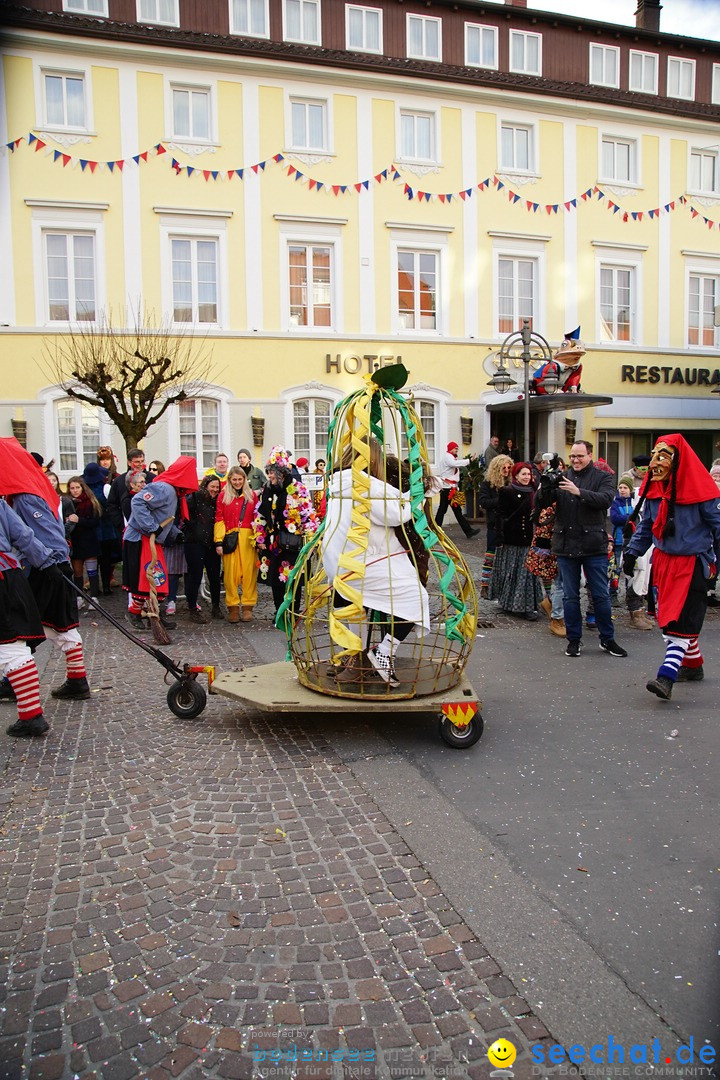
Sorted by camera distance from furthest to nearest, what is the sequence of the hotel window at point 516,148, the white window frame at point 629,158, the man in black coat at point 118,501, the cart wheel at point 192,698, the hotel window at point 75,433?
the white window frame at point 629,158, the hotel window at point 516,148, the hotel window at point 75,433, the man in black coat at point 118,501, the cart wheel at point 192,698

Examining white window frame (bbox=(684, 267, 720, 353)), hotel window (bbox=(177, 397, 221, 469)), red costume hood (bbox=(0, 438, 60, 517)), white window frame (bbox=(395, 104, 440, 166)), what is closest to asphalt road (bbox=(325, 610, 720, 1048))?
red costume hood (bbox=(0, 438, 60, 517))

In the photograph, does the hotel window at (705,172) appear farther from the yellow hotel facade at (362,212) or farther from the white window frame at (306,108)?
the white window frame at (306,108)

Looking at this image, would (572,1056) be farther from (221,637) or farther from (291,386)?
(291,386)

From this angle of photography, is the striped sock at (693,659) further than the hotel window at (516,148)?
No

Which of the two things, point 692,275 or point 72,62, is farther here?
point 692,275

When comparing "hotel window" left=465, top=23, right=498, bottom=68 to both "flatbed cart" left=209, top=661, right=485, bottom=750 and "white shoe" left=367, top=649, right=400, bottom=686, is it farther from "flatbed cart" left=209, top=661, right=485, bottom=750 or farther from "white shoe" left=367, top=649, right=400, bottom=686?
"flatbed cart" left=209, top=661, right=485, bottom=750

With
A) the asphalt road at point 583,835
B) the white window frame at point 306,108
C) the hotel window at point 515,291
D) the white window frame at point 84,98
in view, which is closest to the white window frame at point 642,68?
the hotel window at point 515,291

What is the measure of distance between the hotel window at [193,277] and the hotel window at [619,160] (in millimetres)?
10897

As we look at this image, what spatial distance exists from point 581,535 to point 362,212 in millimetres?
14037

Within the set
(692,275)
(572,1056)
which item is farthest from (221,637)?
(692,275)

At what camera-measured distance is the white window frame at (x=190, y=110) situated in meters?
16.9

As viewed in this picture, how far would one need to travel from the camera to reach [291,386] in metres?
18.1

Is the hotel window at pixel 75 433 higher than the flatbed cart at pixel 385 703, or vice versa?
the hotel window at pixel 75 433

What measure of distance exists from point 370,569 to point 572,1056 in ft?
9.87
